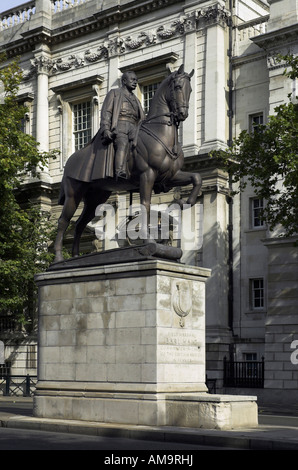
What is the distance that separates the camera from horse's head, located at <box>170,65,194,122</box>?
18406 mm

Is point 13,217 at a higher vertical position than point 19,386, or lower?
higher

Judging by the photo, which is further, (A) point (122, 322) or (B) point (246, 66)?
(B) point (246, 66)

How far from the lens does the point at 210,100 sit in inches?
1503

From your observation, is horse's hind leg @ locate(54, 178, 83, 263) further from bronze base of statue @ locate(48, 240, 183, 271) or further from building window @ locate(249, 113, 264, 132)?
building window @ locate(249, 113, 264, 132)

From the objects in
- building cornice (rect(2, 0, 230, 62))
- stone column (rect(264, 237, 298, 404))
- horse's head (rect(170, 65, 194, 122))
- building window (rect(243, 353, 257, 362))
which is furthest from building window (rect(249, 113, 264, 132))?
horse's head (rect(170, 65, 194, 122))

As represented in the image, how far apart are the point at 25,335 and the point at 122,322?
25315 mm

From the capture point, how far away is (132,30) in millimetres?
42094

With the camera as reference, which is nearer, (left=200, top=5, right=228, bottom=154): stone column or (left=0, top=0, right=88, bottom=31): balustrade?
(left=200, top=5, right=228, bottom=154): stone column

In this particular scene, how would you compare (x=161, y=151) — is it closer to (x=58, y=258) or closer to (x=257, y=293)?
(x=58, y=258)

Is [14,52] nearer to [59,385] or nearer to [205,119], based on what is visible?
[205,119]

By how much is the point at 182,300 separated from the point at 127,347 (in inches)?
62.0

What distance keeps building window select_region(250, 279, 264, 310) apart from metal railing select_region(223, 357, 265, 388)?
2809 mm

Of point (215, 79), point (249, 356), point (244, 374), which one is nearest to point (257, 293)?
point (249, 356)
